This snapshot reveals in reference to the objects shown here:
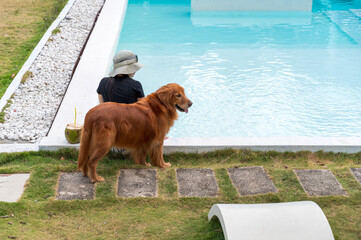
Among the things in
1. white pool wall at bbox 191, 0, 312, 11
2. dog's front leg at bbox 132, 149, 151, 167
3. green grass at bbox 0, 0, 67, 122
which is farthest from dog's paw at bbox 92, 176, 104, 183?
white pool wall at bbox 191, 0, 312, 11

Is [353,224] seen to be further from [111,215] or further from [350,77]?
[350,77]

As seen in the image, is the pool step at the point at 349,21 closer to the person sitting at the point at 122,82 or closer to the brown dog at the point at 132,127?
the person sitting at the point at 122,82

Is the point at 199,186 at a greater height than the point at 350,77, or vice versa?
the point at 199,186

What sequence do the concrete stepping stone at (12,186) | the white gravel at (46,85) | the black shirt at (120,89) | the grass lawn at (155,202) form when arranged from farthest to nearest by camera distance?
the white gravel at (46,85) < the black shirt at (120,89) < the concrete stepping stone at (12,186) < the grass lawn at (155,202)

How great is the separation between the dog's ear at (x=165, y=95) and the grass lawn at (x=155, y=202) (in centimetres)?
76

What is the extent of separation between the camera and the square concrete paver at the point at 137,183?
15.5 ft

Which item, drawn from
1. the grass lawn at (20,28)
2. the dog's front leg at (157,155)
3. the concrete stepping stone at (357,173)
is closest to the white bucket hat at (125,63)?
the dog's front leg at (157,155)

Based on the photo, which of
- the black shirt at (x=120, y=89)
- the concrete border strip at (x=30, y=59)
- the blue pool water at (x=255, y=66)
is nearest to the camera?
the black shirt at (x=120, y=89)

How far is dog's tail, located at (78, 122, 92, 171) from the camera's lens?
15.5ft

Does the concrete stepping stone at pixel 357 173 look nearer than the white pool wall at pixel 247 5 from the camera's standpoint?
Yes

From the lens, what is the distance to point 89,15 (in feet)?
40.0

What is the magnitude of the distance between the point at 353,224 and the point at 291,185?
2.64 ft

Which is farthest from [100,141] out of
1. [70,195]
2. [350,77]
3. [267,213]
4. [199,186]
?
[350,77]

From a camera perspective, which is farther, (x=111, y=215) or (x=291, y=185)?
(x=291, y=185)
